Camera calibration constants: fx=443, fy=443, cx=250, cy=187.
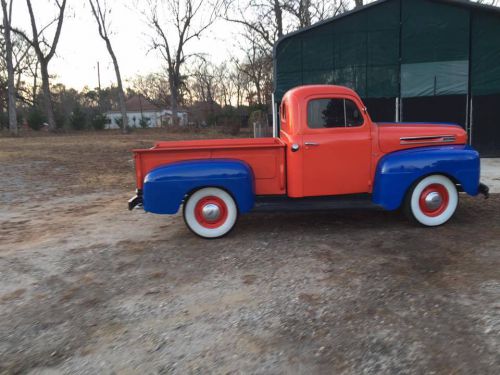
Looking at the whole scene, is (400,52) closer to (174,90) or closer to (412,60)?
(412,60)

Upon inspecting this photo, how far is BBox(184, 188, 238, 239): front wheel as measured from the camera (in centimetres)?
582

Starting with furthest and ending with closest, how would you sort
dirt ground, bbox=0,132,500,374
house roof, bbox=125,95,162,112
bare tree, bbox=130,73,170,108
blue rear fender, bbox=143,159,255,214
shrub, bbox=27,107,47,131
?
house roof, bbox=125,95,162,112, bare tree, bbox=130,73,170,108, shrub, bbox=27,107,47,131, blue rear fender, bbox=143,159,255,214, dirt ground, bbox=0,132,500,374

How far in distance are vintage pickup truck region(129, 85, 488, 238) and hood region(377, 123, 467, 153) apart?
→ 0.01m

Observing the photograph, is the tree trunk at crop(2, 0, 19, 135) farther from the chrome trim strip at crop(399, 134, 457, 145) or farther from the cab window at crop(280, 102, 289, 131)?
the chrome trim strip at crop(399, 134, 457, 145)

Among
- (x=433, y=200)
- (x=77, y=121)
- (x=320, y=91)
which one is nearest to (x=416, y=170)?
(x=433, y=200)

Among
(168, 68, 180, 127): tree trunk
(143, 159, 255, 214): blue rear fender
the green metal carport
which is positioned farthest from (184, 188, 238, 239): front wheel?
(168, 68, 180, 127): tree trunk

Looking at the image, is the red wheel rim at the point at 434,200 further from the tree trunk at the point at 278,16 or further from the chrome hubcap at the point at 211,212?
the tree trunk at the point at 278,16

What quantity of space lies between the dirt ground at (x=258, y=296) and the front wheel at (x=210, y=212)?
19cm

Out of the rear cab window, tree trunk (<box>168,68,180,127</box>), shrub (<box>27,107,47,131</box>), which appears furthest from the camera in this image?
tree trunk (<box>168,68,180,127</box>)

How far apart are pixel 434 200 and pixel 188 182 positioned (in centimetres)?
329

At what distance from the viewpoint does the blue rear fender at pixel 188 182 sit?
18.5ft

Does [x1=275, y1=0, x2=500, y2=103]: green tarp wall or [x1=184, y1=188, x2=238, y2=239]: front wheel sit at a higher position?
[x1=275, y1=0, x2=500, y2=103]: green tarp wall

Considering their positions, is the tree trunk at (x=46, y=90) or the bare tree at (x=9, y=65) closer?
the bare tree at (x=9, y=65)

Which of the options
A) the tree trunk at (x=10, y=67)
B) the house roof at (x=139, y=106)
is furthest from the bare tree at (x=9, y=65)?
the house roof at (x=139, y=106)
